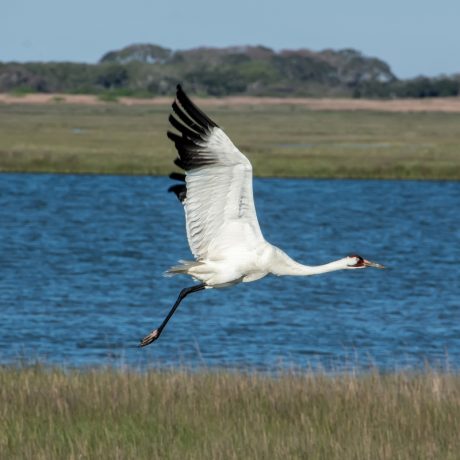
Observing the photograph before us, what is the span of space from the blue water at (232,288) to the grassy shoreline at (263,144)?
3.04ft

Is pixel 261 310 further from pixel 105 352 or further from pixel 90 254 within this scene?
pixel 90 254

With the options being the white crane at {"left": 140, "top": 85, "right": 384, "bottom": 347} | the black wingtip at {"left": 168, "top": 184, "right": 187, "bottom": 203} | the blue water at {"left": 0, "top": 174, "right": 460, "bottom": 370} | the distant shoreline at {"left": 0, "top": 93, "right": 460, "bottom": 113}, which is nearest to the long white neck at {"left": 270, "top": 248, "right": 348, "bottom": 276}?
the white crane at {"left": 140, "top": 85, "right": 384, "bottom": 347}

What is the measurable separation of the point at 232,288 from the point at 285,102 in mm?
89588

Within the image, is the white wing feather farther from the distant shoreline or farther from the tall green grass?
the distant shoreline

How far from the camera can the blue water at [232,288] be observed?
17.9 m

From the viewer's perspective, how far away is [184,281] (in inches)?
1056

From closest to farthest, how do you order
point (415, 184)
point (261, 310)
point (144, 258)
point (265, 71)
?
point (261, 310) < point (144, 258) < point (415, 184) < point (265, 71)

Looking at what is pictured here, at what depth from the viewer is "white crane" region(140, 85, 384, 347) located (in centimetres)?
1003

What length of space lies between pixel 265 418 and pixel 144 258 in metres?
19.8

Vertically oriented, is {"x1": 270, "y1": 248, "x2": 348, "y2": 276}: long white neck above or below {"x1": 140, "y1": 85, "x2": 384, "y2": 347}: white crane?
below

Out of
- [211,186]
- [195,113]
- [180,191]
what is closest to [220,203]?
[211,186]

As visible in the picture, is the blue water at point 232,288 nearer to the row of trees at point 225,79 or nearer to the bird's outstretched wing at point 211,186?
the bird's outstretched wing at point 211,186

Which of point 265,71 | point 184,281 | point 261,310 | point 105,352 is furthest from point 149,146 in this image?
point 265,71

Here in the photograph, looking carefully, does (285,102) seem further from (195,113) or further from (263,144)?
(195,113)
